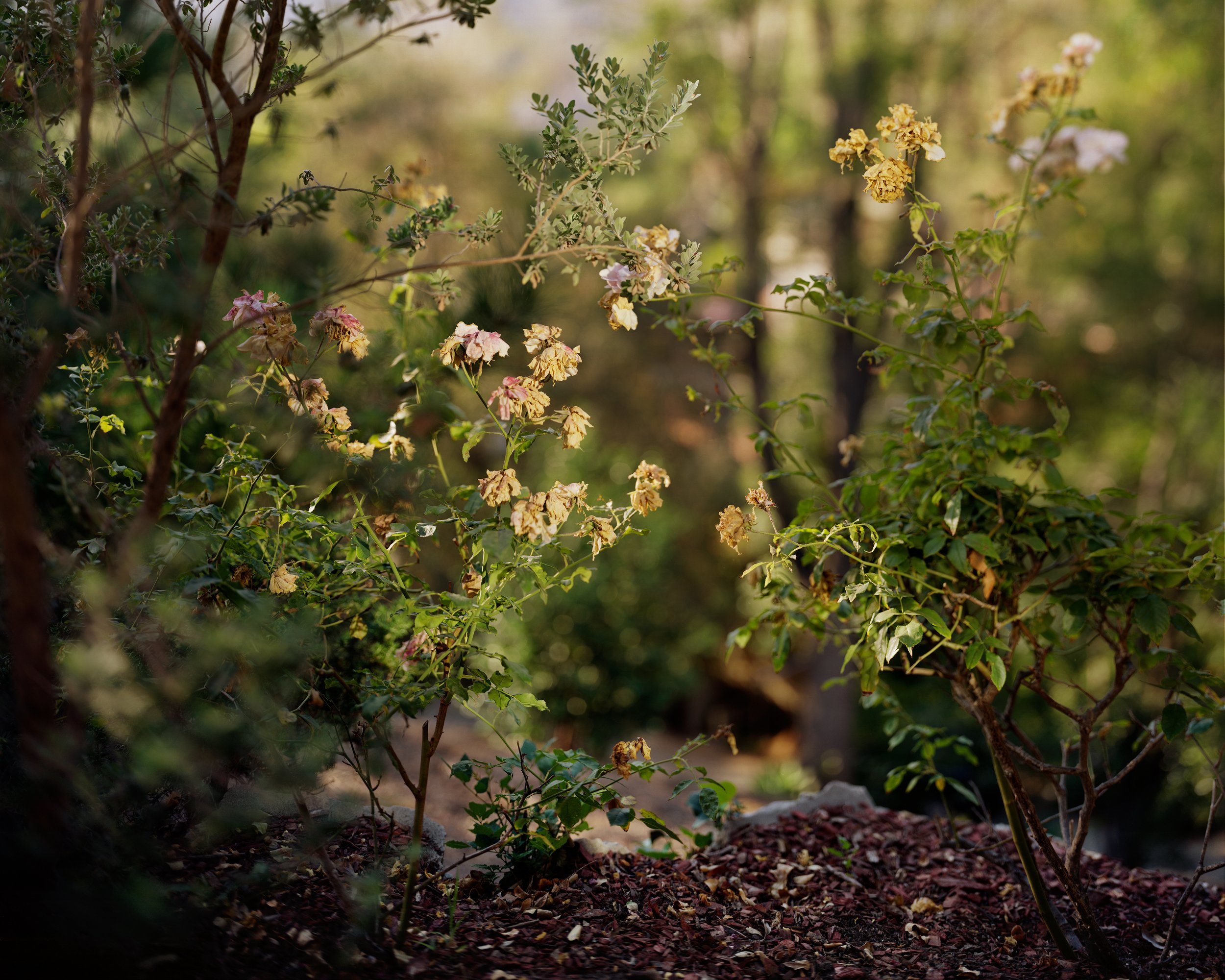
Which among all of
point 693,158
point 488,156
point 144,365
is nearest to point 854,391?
point 693,158

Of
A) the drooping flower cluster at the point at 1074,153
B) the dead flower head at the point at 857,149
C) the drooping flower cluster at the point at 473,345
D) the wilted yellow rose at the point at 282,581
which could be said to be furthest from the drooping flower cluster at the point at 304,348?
the drooping flower cluster at the point at 1074,153

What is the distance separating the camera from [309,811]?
1957mm

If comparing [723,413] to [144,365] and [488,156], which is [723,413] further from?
[144,365]

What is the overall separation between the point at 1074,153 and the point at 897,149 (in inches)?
20.3

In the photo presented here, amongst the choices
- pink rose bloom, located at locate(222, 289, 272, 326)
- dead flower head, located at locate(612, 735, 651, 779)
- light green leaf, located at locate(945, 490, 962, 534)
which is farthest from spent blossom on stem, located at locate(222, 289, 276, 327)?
light green leaf, located at locate(945, 490, 962, 534)

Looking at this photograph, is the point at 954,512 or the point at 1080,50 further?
the point at 1080,50

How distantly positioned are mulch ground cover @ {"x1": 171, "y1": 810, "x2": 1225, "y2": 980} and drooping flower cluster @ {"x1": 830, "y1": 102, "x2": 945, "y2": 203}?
1.58m

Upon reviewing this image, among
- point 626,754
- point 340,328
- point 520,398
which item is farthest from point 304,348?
point 626,754

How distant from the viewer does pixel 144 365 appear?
192 cm

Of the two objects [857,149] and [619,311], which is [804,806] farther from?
[857,149]

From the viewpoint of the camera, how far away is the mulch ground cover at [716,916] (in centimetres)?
158

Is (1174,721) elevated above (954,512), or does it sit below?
below

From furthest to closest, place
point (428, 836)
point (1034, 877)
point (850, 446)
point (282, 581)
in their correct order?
point (850, 446) < point (428, 836) < point (1034, 877) < point (282, 581)

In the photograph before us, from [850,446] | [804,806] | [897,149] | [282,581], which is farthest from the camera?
[804,806]
